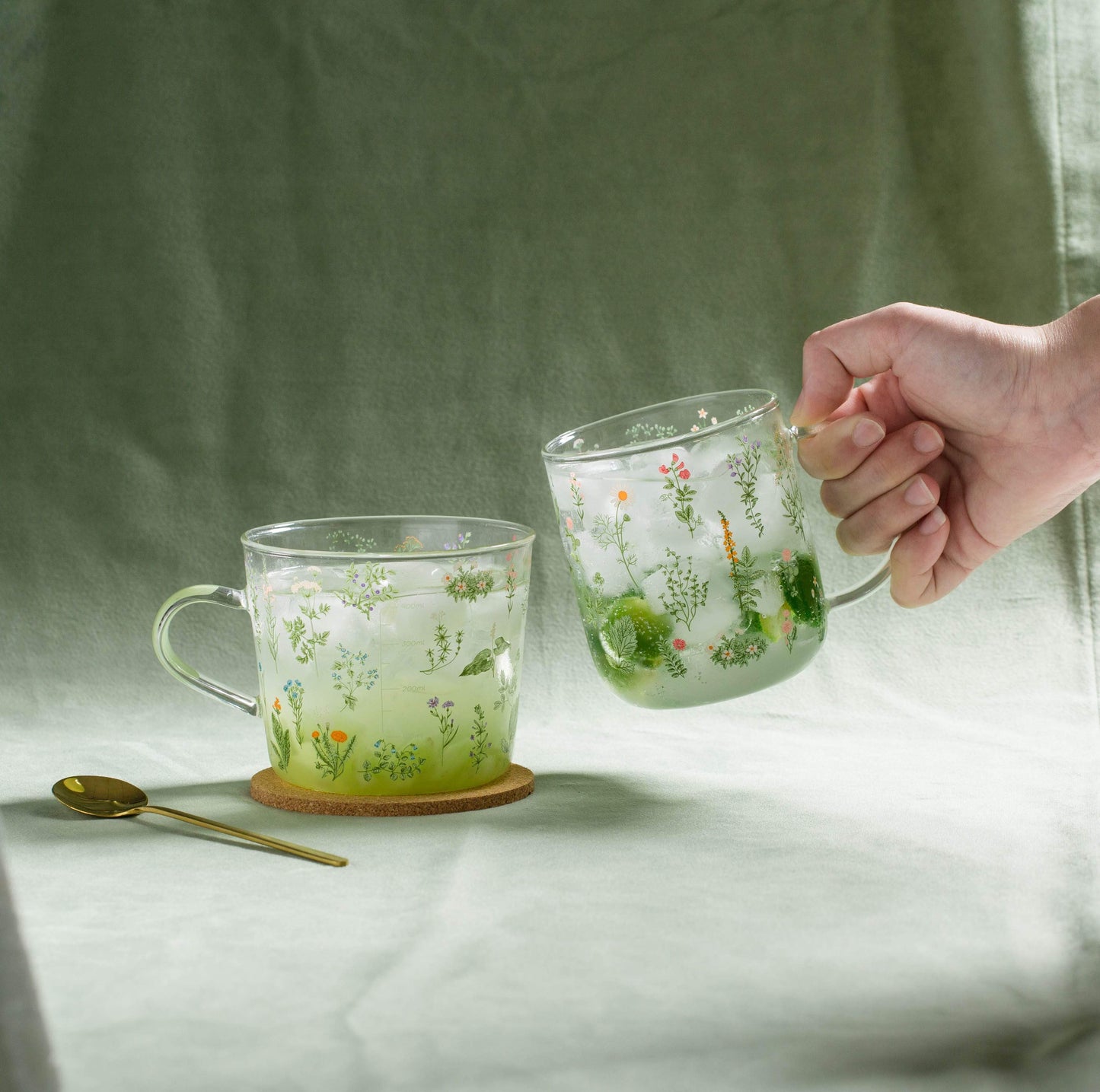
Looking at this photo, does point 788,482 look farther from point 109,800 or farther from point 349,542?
point 109,800

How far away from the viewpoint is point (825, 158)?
184 cm

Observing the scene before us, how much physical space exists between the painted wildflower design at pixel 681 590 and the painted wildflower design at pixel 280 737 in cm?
37

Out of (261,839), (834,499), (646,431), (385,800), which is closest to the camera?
(261,839)

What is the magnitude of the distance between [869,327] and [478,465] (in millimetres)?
687

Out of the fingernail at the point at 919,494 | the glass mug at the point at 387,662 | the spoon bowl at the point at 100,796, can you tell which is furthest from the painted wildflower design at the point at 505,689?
the fingernail at the point at 919,494

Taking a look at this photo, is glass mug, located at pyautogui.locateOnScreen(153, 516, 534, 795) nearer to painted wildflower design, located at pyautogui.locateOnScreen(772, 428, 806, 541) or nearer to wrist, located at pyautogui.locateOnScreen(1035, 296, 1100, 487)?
painted wildflower design, located at pyautogui.locateOnScreen(772, 428, 806, 541)

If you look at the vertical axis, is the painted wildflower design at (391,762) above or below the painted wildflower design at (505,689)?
below

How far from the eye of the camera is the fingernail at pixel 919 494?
1336mm

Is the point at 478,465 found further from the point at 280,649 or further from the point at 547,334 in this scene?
the point at 280,649

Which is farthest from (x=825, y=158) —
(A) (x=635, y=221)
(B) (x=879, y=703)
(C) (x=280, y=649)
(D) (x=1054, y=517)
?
(C) (x=280, y=649)

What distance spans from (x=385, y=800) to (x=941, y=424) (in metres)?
0.72

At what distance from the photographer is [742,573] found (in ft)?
3.71

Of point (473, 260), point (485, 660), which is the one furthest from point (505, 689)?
point (473, 260)

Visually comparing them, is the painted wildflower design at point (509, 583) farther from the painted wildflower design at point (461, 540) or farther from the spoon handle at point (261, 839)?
the spoon handle at point (261, 839)
